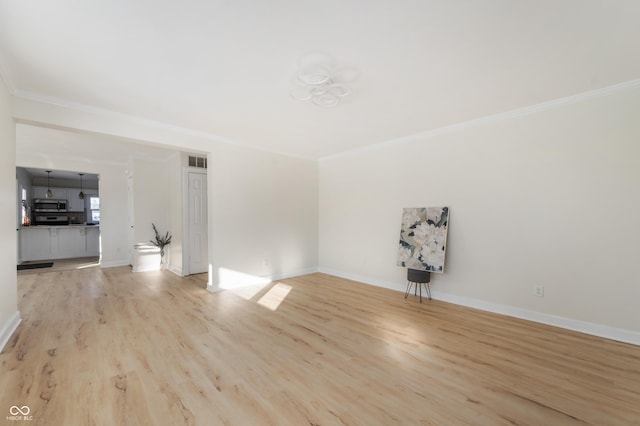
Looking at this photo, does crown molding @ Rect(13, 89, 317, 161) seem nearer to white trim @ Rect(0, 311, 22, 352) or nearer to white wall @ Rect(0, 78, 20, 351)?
white wall @ Rect(0, 78, 20, 351)

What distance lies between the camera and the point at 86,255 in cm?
857

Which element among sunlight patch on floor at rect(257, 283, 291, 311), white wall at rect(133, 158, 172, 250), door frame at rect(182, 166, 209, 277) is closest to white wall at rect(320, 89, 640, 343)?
sunlight patch on floor at rect(257, 283, 291, 311)

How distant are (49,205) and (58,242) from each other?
2.44 meters

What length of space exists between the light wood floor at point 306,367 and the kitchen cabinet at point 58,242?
17.9 ft

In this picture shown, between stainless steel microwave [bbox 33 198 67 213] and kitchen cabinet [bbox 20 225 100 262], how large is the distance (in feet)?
→ 7.13

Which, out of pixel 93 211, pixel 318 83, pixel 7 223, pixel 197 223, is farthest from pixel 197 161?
pixel 93 211

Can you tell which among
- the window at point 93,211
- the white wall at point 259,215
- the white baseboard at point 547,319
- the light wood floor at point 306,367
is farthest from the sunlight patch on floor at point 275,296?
the window at point 93,211

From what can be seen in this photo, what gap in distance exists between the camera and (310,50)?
2.22m

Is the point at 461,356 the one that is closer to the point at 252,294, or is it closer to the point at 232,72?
the point at 252,294

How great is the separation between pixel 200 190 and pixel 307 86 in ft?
13.6

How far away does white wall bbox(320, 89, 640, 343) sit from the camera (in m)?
2.75

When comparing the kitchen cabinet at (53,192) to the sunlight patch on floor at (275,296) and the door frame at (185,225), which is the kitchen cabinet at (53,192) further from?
the sunlight patch on floor at (275,296)

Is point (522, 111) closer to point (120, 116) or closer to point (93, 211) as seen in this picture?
point (120, 116)

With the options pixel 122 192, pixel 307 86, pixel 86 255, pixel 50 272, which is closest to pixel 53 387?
pixel 307 86
